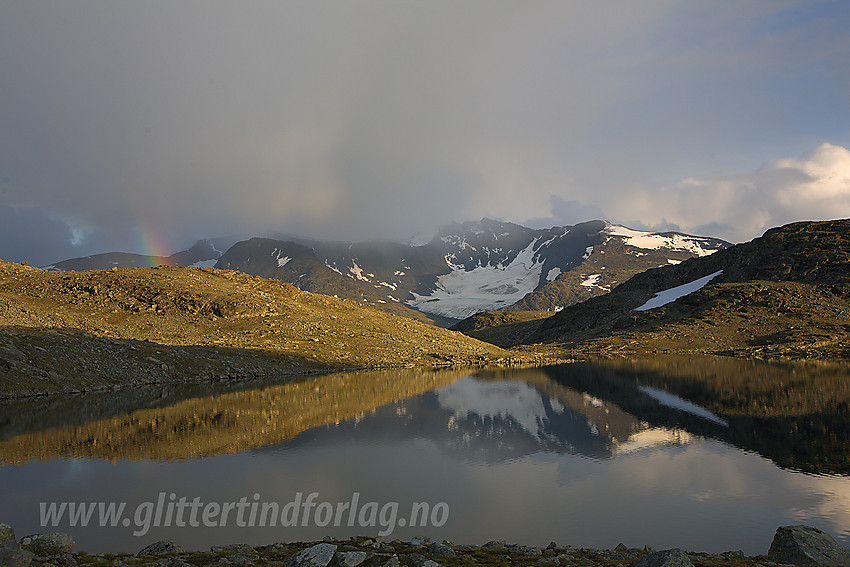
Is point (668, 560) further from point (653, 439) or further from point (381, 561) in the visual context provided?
point (653, 439)

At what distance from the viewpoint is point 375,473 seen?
30.1 meters

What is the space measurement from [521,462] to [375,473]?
31.5 feet

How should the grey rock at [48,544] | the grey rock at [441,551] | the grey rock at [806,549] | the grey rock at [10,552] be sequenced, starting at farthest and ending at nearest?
the grey rock at [441,551] → the grey rock at [48,544] → the grey rock at [806,549] → the grey rock at [10,552]

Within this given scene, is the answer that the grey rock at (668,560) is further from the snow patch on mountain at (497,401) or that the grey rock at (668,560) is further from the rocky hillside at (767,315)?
the rocky hillside at (767,315)

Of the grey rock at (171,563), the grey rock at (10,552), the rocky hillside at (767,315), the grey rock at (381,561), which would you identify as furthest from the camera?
the rocky hillside at (767,315)

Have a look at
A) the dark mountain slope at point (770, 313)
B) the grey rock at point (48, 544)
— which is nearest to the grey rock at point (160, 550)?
the grey rock at point (48, 544)

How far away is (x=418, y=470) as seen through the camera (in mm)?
31109

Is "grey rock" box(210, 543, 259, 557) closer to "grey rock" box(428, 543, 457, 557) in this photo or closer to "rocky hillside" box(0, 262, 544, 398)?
"grey rock" box(428, 543, 457, 557)

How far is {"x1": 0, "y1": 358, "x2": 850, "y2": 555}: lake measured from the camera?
70.5 feet

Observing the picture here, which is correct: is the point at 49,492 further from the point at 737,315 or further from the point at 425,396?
the point at 737,315

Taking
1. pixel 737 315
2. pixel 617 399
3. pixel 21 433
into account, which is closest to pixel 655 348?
pixel 737 315

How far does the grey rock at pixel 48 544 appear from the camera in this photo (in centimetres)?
1611

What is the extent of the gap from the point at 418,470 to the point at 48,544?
61.7 feet

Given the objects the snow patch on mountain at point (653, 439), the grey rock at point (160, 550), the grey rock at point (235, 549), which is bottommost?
the snow patch on mountain at point (653, 439)
